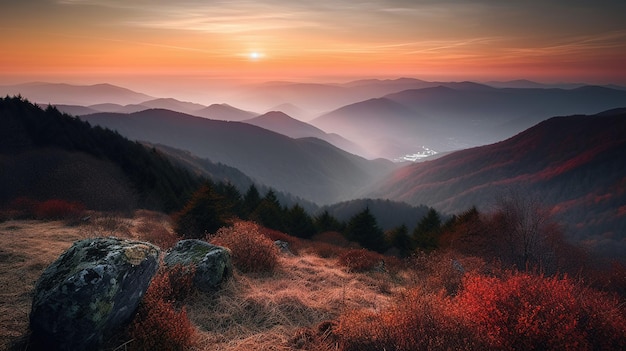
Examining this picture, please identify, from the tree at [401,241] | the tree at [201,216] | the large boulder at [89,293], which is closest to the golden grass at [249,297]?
the large boulder at [89,293]

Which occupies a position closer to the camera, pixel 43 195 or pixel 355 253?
pixel 355 253

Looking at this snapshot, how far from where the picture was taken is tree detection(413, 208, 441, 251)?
3853cm

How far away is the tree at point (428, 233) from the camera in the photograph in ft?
126

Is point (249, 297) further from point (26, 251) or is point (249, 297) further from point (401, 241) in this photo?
point (401, 241)

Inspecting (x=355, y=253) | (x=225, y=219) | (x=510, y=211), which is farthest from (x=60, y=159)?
(x=510, y=211)

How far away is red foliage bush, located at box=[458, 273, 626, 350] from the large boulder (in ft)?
21.1

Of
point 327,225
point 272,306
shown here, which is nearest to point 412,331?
point 272,306

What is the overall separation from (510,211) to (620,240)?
161 meters

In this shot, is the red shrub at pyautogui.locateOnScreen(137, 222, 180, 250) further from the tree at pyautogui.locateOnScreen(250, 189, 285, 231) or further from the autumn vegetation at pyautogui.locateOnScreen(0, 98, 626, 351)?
the tree at pyautogui.locateOnScreen(250, 189, 285, 231)

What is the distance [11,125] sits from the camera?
47.6m

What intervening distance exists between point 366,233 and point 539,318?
1464 inches

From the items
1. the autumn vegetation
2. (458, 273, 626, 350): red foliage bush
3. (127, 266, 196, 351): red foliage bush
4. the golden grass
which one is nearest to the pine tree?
the autumn vegetation

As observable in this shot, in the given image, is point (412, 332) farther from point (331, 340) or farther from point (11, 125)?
point (11, 125)

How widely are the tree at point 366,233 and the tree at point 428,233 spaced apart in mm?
4956
